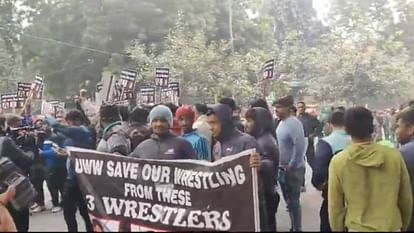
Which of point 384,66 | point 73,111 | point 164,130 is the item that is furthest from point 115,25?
point 164,130

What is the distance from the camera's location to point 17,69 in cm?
3903

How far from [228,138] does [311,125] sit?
7012 mm

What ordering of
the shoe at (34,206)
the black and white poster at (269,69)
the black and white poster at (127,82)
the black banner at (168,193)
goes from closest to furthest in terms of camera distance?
the black banner at (168,193), the shoe at (34,206), the black and white poster at (269,69), the black and white poster at (127,82)

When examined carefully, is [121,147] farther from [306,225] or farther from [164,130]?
[306,225]

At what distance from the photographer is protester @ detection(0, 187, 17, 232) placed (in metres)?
4.70

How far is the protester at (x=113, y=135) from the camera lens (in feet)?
21.2

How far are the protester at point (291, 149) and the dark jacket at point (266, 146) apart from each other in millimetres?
844

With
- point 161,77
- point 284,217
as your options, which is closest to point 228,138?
point 284,217

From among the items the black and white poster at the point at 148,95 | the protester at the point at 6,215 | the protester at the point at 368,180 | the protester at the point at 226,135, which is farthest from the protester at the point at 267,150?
the black and white poster at the point at 148,95

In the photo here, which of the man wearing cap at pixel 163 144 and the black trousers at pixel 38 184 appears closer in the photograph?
the man wearing cap at pixel 163 144

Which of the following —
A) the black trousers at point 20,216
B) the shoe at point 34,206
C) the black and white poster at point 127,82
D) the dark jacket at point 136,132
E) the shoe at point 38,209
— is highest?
the black and white poster at point 127,82

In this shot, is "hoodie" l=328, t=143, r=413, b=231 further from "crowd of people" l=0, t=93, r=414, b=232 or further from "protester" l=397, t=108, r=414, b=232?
"protester" l=397, t=108, r=414, b=232

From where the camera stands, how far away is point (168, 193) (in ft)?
15.6

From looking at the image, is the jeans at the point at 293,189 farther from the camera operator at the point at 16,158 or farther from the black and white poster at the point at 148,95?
the black and white poster at the point at 148,95
